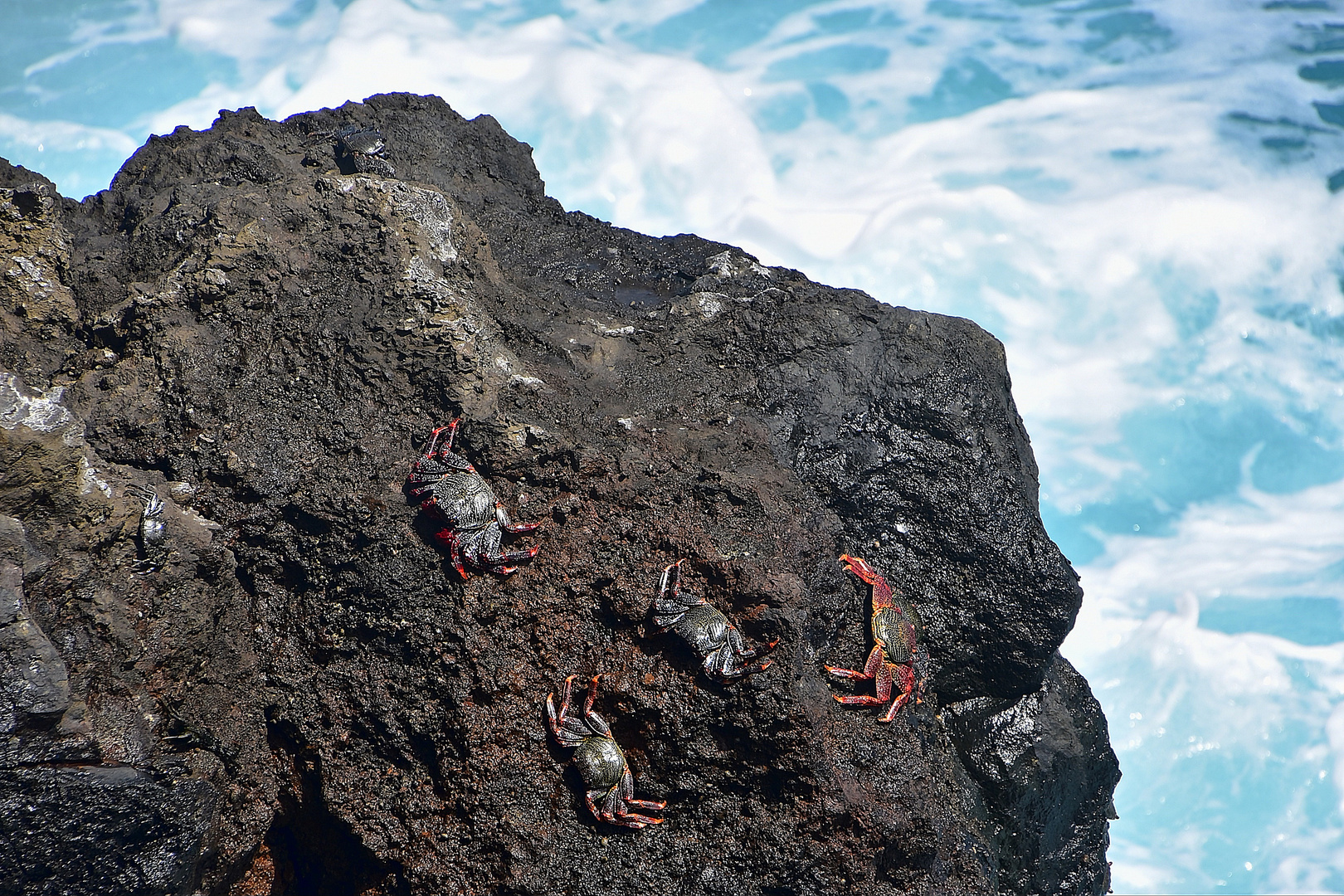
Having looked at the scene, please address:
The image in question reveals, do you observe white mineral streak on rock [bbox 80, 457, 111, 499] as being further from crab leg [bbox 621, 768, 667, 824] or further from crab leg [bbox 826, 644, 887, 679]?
crab leg [bbox 826, 644, 887, 679]

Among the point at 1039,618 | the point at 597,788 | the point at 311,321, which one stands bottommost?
the point at 1039,618

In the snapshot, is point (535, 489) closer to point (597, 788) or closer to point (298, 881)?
point (597, 788)

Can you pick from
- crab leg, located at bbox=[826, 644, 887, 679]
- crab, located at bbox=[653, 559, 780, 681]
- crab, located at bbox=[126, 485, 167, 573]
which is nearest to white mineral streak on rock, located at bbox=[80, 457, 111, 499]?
crab, located at bbox=[126, 485, 167, 573]

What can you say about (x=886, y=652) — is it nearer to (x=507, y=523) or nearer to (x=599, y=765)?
(x=599, y=765)

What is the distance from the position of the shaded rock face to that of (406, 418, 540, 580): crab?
3.5 inches

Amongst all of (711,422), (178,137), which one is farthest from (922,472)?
(178,137)

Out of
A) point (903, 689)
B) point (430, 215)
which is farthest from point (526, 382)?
point (903, 689)

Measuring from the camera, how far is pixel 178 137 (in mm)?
6031

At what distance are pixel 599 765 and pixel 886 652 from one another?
1.62 m

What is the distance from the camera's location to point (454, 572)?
4352 mm

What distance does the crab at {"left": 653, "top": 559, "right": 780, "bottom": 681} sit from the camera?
13.6 ft

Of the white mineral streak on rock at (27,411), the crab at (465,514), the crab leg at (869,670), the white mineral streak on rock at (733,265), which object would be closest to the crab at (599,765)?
the crab at (465,514)

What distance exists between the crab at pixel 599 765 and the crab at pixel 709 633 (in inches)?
21.0

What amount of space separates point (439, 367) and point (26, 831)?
2.73 metres
